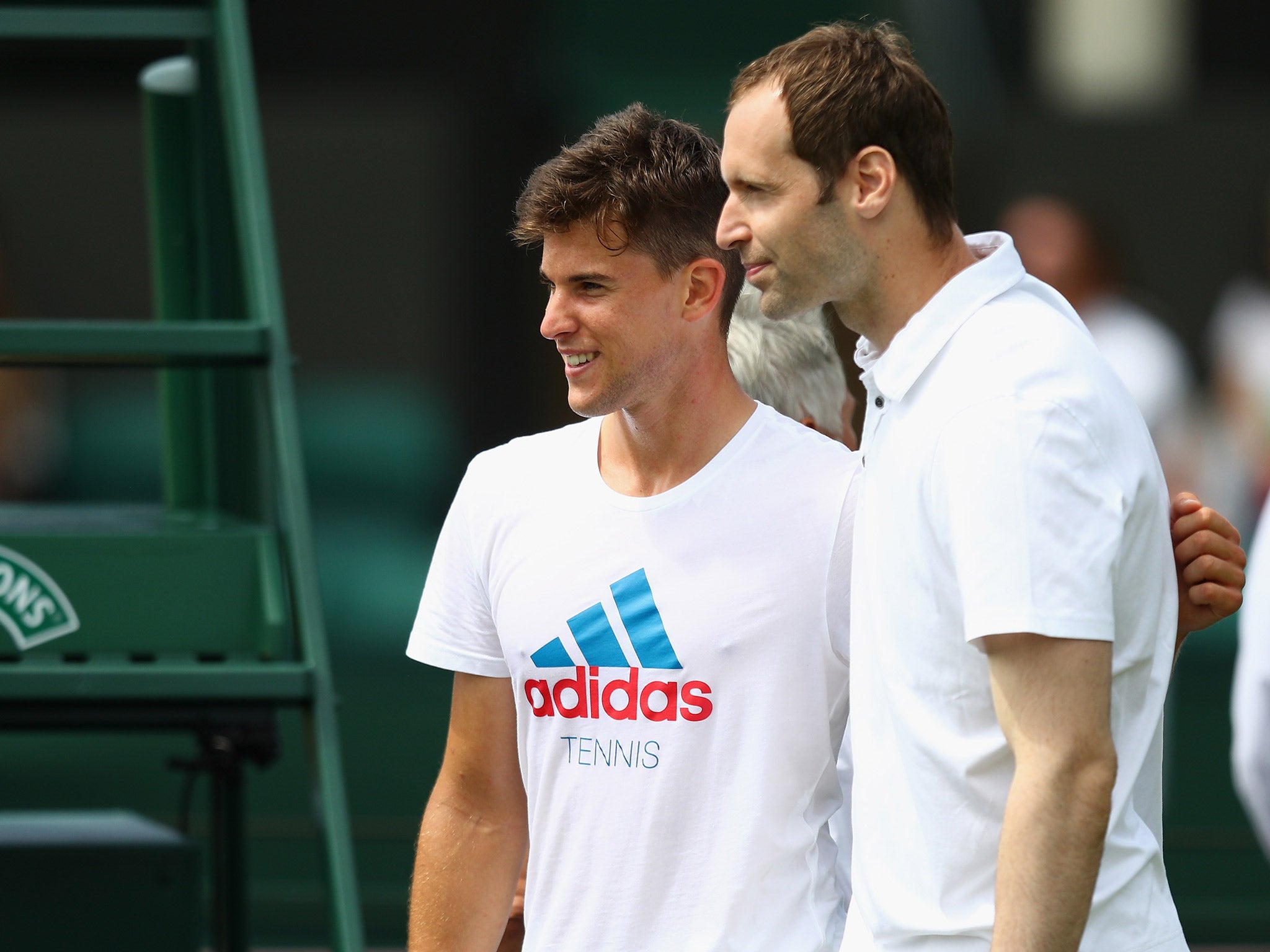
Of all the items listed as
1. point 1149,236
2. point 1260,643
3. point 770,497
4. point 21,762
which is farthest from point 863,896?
point 1149,236

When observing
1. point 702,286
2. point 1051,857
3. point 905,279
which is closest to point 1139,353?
point 702,286

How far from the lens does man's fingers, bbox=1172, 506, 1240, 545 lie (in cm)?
210

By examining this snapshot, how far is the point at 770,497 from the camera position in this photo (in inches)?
94.2

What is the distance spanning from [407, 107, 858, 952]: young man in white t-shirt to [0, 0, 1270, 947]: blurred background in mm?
3678

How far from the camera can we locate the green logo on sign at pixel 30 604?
8.55 ft

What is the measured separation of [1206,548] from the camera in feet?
6.86

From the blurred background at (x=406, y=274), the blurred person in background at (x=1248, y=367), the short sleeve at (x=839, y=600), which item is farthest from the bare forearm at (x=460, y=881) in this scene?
the blurred person in background at (x=1248, y=367)

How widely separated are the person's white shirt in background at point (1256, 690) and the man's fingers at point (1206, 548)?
119 cm

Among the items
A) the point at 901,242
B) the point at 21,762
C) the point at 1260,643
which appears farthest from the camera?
the point at 21,762

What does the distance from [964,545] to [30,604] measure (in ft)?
4.37

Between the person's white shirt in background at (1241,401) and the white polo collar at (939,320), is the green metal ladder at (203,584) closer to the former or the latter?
the white polo collar at (939,320)

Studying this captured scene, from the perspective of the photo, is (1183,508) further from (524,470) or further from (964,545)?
(524,470)

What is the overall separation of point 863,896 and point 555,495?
2.20 ft

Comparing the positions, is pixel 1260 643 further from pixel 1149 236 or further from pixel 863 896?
pixel 1149 236
